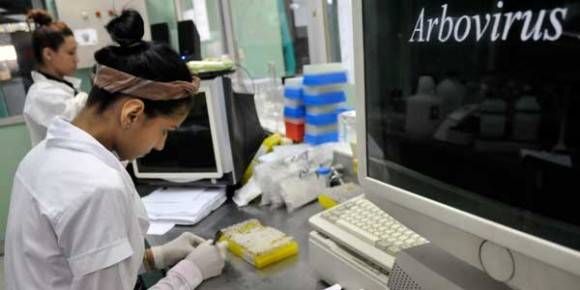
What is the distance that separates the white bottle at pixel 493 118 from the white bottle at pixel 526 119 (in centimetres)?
2

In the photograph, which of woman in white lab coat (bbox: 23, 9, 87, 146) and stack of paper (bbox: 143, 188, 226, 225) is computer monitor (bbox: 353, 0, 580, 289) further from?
woman in white lab coat (bbox: 23, 9, 87, 146)

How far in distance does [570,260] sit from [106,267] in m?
0.67

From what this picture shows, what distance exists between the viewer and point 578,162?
421mm

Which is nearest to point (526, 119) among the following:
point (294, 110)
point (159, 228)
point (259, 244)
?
point (259, 244)

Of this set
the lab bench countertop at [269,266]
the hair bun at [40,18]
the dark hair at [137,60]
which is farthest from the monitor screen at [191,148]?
the hair bun at [40,18]

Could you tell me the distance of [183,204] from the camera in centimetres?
144

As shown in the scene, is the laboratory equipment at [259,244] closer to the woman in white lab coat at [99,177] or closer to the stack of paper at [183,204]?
the stack of paper at [183,204]

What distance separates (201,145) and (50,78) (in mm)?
1276

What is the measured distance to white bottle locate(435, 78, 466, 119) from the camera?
1.73ft

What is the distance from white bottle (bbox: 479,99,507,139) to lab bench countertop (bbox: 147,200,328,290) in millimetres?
561

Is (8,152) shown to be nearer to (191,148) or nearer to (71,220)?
(191,148)

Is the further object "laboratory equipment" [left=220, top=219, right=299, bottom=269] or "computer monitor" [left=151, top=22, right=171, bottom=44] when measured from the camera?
"computer monitor" [left=151, top=22, right=171, bottom=44]

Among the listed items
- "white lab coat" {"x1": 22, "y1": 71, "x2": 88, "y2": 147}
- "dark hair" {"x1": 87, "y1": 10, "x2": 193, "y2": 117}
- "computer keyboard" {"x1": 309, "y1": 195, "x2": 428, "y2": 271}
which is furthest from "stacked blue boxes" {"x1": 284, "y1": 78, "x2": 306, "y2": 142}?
"white lab coat" {"x1": 22, "y1": 71, "x2": 88, "y2": 147}

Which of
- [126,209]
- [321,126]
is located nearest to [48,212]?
[126,209]
